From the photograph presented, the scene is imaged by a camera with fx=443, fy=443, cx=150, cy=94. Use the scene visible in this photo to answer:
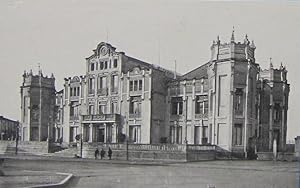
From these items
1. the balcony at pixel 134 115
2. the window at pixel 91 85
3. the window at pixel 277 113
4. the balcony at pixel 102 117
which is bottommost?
the balcony at pixel 102 117

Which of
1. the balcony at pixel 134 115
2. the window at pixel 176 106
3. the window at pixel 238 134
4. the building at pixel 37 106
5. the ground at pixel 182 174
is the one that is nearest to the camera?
the ground at pixel 182 174

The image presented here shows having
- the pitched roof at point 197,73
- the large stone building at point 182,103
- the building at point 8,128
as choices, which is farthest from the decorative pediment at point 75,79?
the pitched roof at point 197,73

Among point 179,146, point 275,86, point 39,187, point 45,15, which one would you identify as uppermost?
point 45,15

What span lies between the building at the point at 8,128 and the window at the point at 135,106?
0.72m

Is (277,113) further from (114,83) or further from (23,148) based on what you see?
(23,148)

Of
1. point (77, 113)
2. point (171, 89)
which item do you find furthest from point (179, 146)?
point (77, 113)

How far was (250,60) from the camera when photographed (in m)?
2.55

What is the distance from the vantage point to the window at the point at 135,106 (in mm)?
2809

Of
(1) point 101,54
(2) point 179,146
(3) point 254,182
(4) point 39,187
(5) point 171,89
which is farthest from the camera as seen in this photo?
(5) point 171,89

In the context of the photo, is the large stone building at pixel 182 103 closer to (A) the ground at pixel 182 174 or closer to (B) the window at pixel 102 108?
(B) the window at pixel 102 108

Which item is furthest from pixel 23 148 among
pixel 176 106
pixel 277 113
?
pixel 277 113

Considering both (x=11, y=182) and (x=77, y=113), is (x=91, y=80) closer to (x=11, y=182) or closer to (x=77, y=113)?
(x=77, y=113)

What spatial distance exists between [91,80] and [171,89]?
0.60 m

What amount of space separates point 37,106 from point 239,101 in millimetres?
1210
